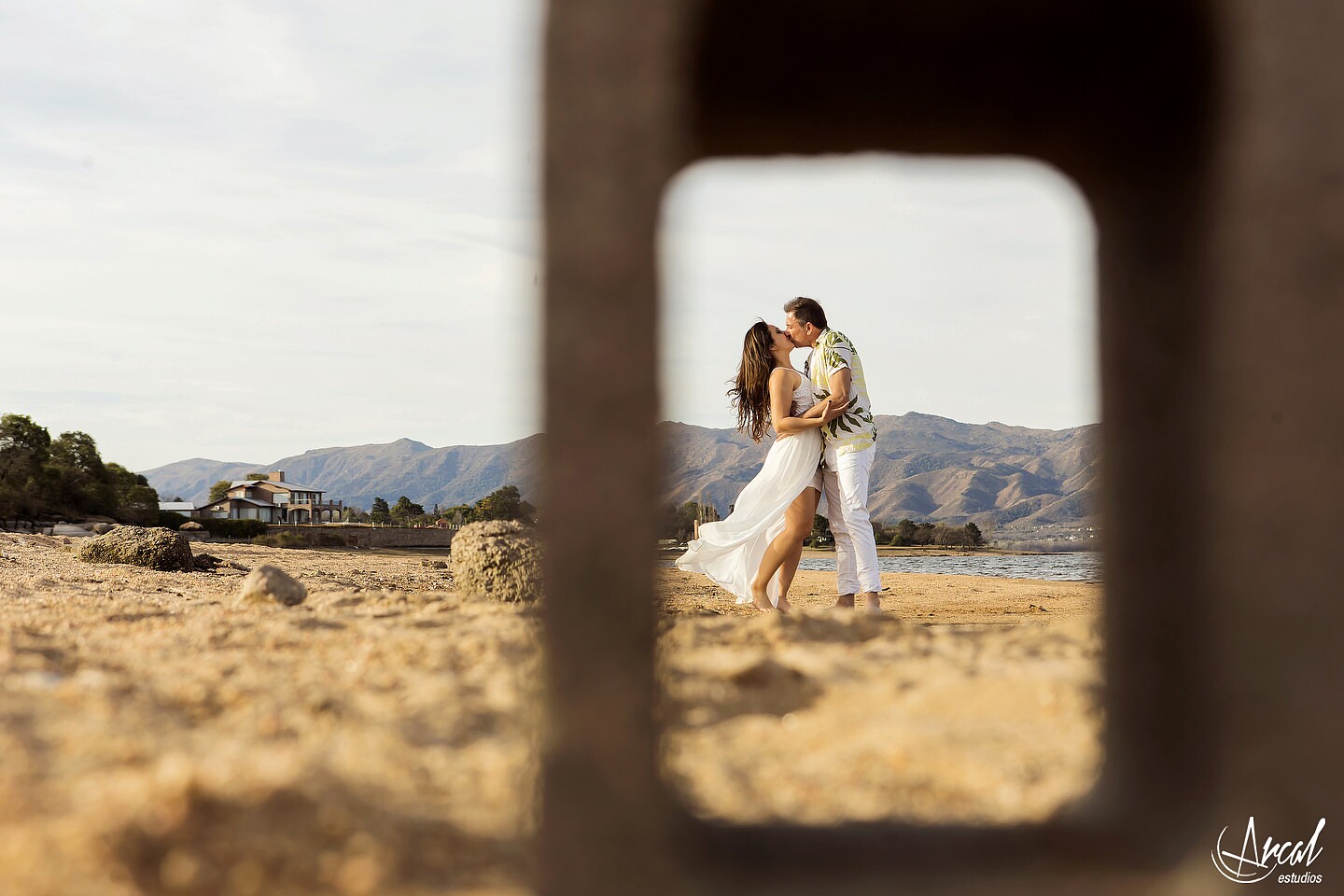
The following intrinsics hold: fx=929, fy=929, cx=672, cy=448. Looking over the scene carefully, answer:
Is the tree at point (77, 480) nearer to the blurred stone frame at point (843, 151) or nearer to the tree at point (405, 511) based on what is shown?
the tree at point (405, 511)

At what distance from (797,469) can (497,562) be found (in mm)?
2232

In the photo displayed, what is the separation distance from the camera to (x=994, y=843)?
205 centimetres

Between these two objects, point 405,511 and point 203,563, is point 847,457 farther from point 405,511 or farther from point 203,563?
point 405,511

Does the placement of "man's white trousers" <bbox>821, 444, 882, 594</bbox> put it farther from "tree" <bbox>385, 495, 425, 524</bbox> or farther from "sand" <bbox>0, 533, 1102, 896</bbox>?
"tree" <bbox>385, 495, 425, 524</bbox>

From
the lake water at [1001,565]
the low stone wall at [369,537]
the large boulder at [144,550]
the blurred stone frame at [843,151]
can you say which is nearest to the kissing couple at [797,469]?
the blurred stone frame at [843,151]

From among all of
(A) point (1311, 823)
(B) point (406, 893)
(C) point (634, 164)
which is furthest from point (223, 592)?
(A) point (1311, 823)

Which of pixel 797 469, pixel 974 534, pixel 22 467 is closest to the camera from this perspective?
pixel 797 469

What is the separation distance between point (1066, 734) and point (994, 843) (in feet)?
3.47

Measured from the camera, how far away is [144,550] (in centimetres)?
1099

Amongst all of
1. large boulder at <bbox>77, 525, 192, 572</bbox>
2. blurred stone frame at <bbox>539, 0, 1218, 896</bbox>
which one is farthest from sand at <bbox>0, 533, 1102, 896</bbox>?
large boulder at <bbox>77, 525, 192, 572</bbox>

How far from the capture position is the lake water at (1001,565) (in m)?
18.7

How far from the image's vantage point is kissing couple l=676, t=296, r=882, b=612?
6281mm

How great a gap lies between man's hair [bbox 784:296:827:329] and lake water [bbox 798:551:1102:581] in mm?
11156

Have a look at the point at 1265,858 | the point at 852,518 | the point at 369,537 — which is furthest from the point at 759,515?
the point at 369,537
